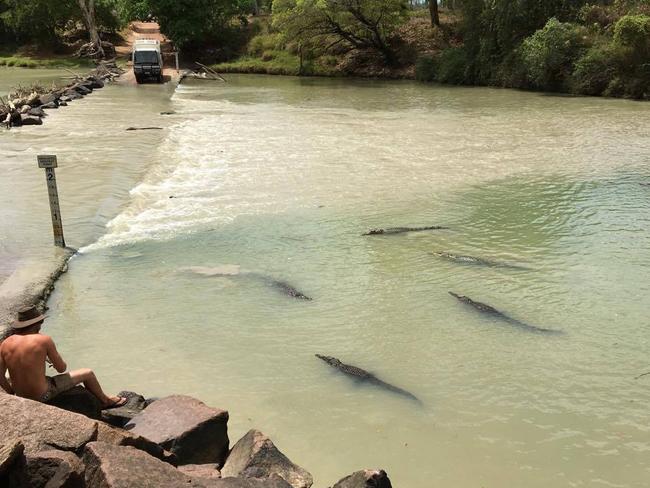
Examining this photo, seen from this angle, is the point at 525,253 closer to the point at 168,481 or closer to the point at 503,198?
the point at 503,198

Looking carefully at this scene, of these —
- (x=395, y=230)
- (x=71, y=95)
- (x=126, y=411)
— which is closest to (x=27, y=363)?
(x=126, y=411)

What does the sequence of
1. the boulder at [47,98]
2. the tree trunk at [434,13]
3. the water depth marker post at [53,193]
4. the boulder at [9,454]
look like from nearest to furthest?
1. the boulder at [9,454]
2. the water depth marker post at [53,193]
3. the boulder at [47,98]
4. the tree trunk at [434,13]

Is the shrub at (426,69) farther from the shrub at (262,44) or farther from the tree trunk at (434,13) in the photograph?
the shrub at (262,44)

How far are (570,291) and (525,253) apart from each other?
1723 mm

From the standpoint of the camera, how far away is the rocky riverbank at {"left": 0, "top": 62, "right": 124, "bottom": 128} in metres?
25.0

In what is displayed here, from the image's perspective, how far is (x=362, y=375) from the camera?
7328 millimetres

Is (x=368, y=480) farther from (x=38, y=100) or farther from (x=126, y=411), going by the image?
(x=38, y=100)

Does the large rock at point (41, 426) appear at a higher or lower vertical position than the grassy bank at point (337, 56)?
lower

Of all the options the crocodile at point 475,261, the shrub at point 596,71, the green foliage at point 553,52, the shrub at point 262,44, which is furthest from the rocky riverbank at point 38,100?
the shrub at point 596,71

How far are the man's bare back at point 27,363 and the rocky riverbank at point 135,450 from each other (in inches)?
11.0

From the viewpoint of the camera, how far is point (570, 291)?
974 centimetres

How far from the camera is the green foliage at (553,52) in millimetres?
34750

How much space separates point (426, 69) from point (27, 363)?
136ft

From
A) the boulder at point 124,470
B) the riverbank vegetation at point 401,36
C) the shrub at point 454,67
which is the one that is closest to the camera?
the boulder at point 124,470
